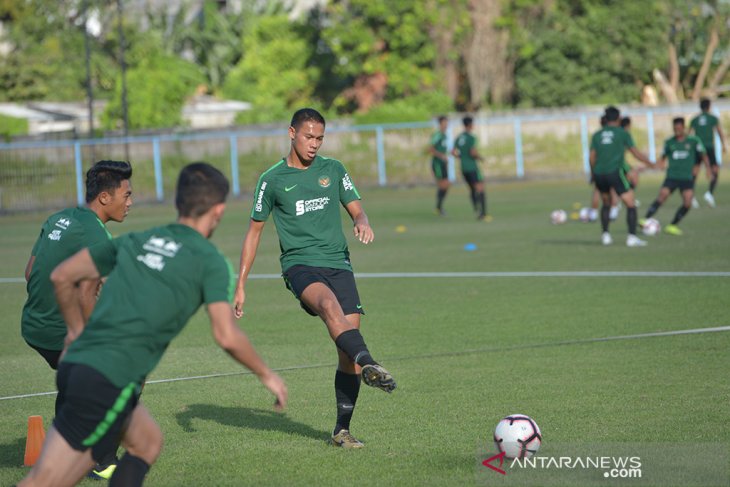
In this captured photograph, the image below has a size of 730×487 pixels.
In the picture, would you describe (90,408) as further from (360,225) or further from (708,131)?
(708,131)

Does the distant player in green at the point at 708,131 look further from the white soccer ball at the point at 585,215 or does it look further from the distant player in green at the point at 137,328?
the distant player in green at the point at 137,328

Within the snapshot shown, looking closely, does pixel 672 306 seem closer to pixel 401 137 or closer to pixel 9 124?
pixel 401 137

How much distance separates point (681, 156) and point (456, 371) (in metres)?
12.4

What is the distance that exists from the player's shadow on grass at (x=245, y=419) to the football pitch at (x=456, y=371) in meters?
0.02

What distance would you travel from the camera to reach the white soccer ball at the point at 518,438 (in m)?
6.88

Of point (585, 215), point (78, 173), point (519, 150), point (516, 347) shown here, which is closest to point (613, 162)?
point (585, 215)

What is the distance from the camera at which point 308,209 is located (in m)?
8.23

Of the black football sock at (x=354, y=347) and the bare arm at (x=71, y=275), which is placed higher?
the bare arm at (x=71, y=275)

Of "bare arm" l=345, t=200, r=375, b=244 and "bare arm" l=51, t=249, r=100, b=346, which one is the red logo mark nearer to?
"bare arm" l=345, t=200, r=375, b=244

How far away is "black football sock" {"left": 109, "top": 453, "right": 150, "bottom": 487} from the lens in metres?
5.34

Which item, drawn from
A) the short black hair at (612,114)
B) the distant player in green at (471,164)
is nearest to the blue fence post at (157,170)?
the distant player in green at (471,164)

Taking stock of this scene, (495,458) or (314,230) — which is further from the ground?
(314,230)

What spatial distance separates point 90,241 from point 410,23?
43176 mm

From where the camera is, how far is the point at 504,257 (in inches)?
732
